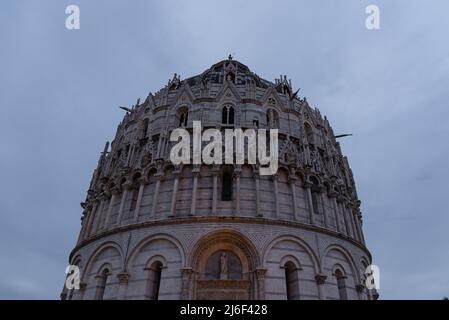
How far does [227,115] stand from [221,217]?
26.2ft

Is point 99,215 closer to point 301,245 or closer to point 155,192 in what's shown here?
point 155,192

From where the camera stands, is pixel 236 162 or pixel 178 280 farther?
pixel 236 162

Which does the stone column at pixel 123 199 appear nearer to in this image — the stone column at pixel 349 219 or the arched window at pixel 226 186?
the arched window at pixel 226 186

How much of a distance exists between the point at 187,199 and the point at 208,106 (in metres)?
7.45

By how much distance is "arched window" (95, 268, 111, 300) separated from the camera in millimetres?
17688

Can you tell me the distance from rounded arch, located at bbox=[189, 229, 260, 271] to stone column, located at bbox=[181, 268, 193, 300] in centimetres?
48

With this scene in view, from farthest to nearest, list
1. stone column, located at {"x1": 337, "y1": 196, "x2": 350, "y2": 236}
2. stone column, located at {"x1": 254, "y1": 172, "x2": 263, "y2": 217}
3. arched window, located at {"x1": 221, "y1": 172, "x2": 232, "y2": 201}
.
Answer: stone column, located at {"x1": 337, "y1": 196, "x2": 350, "y2": 236} → arched window, located at {"x1": 221, "y1": 172, "x2": 232, "y2": 201} → stone column, located at {"x1": 254, "y1": 172, "x2": 263, "y2": 217}

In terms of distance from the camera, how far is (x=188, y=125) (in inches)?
861

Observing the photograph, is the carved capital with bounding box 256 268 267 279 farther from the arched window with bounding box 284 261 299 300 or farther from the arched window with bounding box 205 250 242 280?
the arched window with bounding box 284 261 299 300

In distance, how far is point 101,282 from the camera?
18.0 meters

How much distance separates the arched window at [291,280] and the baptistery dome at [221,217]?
51 millimetres

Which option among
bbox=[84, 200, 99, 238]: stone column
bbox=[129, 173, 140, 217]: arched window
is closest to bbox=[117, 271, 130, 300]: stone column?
bbox=[129, 173, 140, 217]: arched window
